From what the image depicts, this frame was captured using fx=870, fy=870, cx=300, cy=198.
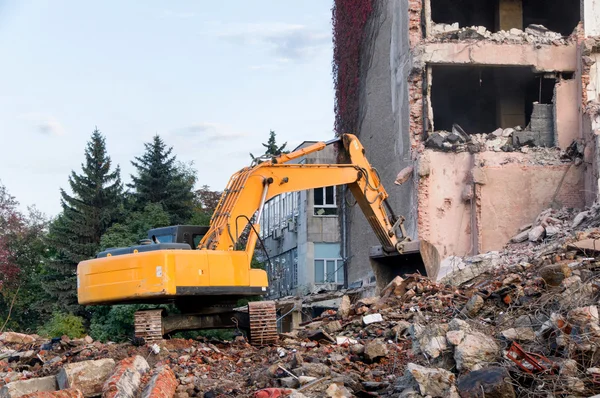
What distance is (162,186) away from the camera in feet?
129

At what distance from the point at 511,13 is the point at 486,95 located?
9.34 feet

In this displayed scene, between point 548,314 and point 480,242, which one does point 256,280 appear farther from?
point 480,242

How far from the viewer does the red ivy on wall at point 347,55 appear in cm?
2703

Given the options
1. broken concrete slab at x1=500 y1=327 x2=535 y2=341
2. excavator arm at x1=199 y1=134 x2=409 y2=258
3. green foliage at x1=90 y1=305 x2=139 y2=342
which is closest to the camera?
broken concrete slab at x1=500 y1=327 x2=535 y2=341

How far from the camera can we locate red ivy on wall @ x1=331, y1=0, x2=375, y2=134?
88.7ft

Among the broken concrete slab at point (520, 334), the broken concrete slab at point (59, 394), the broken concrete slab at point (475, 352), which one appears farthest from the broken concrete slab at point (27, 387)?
the broken concrete slab at point (520, 334)

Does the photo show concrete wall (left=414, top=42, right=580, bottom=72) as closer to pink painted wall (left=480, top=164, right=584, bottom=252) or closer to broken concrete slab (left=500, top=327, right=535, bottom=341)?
pink painted wall (left=480, top=164, right=584, bottom=252)

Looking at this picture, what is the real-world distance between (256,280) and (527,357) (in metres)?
6.08

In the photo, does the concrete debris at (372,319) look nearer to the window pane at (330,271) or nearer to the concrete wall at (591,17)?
the concrete wall at (591,17)

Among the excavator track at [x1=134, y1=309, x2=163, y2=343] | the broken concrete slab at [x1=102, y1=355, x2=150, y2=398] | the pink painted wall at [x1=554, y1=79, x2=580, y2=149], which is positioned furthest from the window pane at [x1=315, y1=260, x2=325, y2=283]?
the broken concrete slab at [x1=102, y1=355, x2=150, y2=398]

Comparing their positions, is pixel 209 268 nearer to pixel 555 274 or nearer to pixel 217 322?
pixel 217 322

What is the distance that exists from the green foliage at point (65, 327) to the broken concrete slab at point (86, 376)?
18.9 m

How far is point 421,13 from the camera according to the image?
75.5 ft

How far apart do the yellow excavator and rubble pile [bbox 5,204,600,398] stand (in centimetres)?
49
